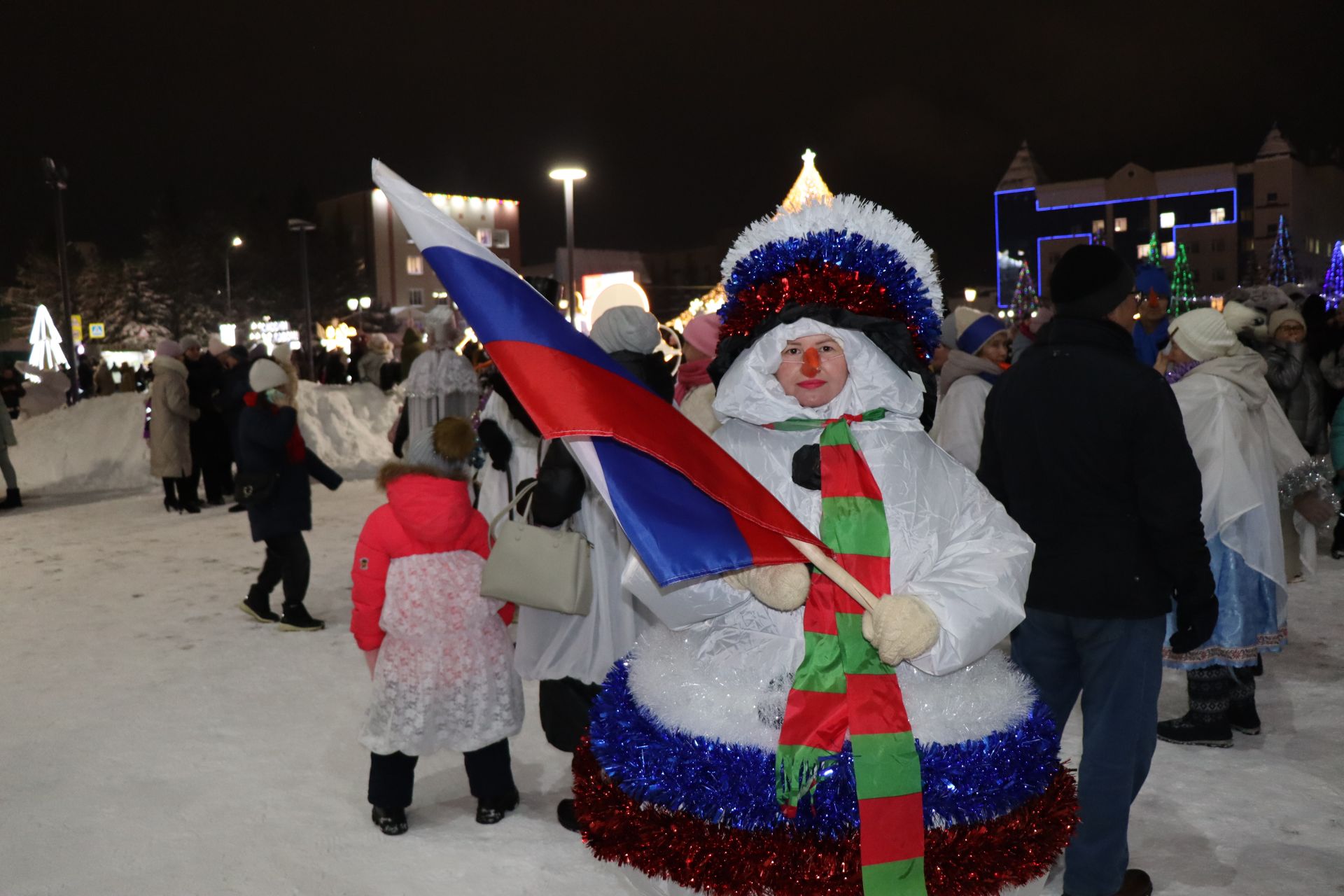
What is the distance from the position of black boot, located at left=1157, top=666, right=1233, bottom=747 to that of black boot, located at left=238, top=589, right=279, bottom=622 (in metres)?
5.75

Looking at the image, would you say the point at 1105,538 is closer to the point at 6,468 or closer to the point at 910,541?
the point at 910,541

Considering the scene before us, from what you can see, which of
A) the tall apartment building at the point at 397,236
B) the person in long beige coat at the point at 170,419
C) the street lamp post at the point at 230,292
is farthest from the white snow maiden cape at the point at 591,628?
the tall apartment building at the point at 397,236

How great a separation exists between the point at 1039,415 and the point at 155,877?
347 centimetres

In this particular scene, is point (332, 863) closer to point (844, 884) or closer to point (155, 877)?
point (155, 877)

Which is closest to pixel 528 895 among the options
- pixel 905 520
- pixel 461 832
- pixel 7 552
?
pixel 461 832

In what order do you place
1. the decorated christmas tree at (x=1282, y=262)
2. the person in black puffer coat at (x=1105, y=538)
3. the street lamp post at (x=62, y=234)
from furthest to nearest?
the decorated christmas tree at (x=1282, y=262), the street lamp post at (x=62, y=234), the person in black puffer coat at (x=1105, y=538)

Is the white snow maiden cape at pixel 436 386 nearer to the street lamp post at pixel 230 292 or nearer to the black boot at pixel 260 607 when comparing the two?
the black boot at pixel 260 607

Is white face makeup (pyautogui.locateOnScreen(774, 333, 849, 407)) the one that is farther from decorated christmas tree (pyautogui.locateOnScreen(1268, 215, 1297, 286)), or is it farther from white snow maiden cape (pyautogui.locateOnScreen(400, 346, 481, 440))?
decorated christmas tree (pyautogui.locateOnScreen(1268, 215, 1297, 286))

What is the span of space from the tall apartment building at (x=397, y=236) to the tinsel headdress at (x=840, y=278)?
7316 centimetres

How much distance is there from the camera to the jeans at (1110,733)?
3.19 metres

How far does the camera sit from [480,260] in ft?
7.00

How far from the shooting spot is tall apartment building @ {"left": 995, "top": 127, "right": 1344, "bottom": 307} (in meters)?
65.9

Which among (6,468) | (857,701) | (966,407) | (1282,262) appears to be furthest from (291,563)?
(1282,262)

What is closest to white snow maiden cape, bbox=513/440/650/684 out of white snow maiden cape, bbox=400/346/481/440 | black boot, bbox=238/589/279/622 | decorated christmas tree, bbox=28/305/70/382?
black boot, bbox=238/589/279/622
